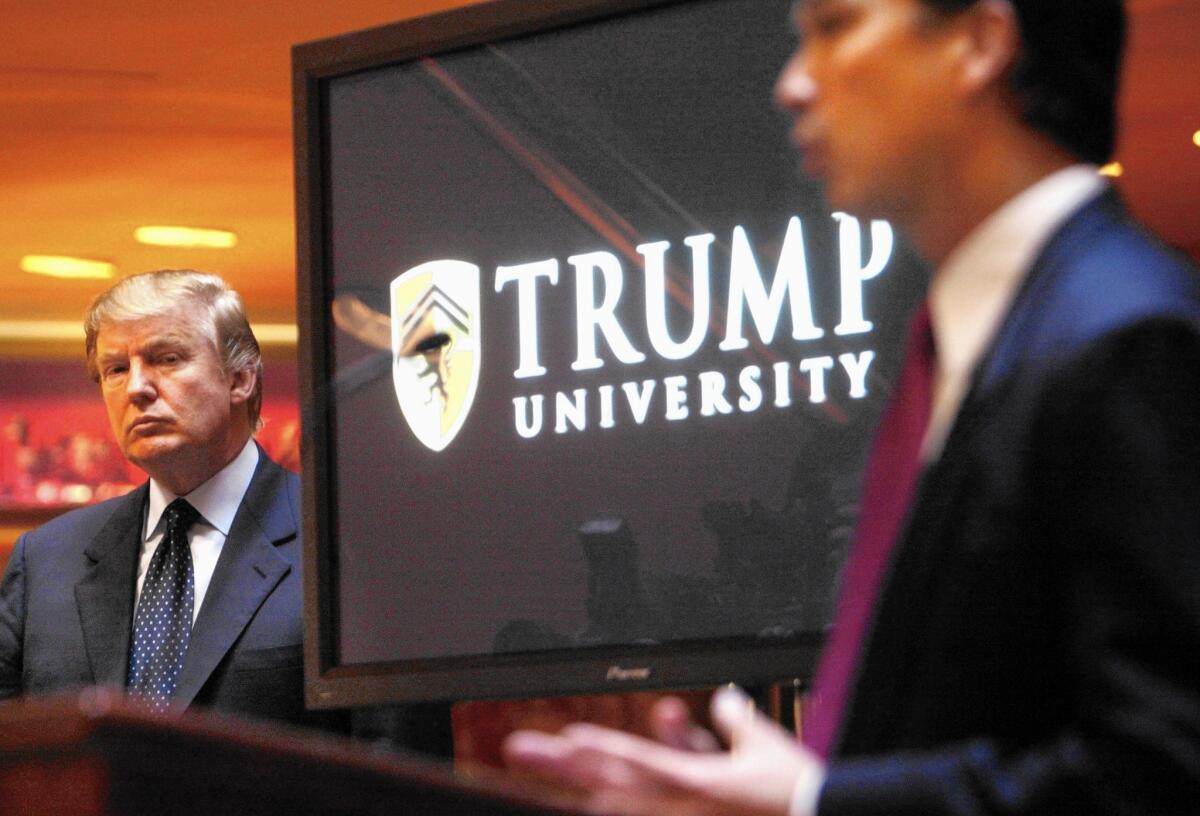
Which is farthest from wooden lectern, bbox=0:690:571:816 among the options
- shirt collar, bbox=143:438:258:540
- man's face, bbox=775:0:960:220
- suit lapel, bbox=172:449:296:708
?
shirt collar, bbox=143:438:258:540

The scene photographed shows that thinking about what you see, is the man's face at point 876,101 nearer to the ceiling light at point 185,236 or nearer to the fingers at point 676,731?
the fingers at point 676,731

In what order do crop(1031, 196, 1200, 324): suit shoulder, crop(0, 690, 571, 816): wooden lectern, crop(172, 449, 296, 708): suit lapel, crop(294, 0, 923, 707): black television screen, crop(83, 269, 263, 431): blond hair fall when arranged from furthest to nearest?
crop(83, 269, 263, 431): blond hair, crop(172, 449, 296, 708): suit lapel, crop(294, 0, 923, 707): black television screen, crop(1031, 196, 1200, 324): suit shoulder, crop(0, 690, 571, 816): wooden lectern

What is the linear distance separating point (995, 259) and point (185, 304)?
202cm

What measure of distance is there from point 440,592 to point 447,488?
0.40 feet

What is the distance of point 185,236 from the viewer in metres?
6.16

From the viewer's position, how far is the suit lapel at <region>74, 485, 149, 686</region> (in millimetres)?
2344

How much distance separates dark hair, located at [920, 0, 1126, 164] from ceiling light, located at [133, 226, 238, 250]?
5363 millimetres

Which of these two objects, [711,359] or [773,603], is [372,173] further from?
[773,603]

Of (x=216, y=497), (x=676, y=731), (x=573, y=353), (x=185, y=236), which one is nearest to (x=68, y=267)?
(x=185, y=236)

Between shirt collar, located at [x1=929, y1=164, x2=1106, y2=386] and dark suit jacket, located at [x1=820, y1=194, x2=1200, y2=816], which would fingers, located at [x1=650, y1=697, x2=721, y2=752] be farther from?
shirt collar, located at [x1=929, y1=164, x2=1106, y2=386]

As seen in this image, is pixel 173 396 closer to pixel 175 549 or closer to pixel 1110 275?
pixel 175 549

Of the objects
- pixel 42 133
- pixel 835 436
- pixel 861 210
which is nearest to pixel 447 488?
pixel 835 436

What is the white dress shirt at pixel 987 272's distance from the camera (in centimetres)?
93

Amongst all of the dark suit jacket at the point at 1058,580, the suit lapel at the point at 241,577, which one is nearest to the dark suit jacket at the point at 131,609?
the suit lapel at the point at 241,577
